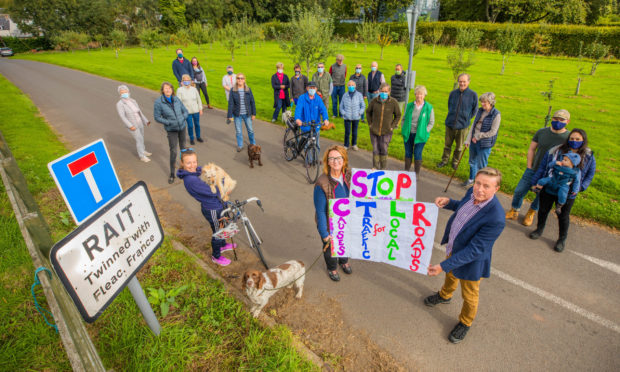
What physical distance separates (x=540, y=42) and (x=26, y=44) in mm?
88467

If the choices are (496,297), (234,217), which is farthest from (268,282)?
(496,297)

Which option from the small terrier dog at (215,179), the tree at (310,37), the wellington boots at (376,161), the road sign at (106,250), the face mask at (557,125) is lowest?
the wellington boots at (376,161)

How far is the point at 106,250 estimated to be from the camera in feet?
7.00

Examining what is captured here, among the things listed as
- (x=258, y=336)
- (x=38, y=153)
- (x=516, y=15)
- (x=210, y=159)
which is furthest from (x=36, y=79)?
(x=516, y=15)

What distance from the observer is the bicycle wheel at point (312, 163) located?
7820 mm

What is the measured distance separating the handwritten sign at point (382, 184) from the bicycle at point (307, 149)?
351 cm

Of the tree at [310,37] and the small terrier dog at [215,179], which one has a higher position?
the tree at [310,37]

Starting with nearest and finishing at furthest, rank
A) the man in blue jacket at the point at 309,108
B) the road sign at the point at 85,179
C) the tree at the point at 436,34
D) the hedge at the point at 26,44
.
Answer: the road sign at the point at 85,179 → the man in blue jacket at the point at 309,108 → the tree at the point at 436,34 → the hedge at the point at 26,44

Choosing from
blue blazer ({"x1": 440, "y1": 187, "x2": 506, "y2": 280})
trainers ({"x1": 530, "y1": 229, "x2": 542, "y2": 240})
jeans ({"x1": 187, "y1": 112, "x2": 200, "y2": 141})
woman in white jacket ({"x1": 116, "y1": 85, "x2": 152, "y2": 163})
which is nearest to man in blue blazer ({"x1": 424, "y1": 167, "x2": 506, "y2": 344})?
blue blazer ({"x1": 440, "y1": 187, "x2": 506, "y2": 280})

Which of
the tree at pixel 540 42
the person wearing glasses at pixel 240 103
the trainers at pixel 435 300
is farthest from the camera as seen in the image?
the tree at pixel 540 42

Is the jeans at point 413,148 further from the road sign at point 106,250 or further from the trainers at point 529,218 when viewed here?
the road sign at point 106,250

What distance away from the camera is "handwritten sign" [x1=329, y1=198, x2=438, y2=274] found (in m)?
3.72

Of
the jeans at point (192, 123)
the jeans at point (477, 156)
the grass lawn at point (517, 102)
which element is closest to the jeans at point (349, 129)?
the grass lawn at point (517, 102)

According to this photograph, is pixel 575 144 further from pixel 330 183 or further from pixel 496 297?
pixel 330 183
